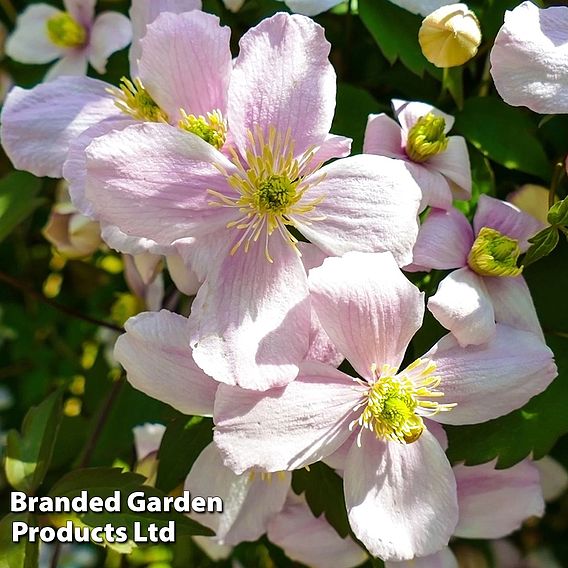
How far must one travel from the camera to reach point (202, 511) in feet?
2.61

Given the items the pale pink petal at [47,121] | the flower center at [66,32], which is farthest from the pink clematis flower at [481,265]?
the flower center at [66,32]

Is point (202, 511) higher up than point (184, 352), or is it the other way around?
point (184, 352)

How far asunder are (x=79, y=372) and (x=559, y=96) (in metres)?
0.87

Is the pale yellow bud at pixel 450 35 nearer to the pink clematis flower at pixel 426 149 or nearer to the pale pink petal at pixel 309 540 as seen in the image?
the pink clematis flower at pixel 426 149

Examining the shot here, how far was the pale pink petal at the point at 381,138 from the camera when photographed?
0.71m

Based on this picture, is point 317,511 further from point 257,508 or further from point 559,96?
point 559,96

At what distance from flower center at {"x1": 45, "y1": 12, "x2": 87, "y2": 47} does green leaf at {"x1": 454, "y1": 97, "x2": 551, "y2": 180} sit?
1.68 ft

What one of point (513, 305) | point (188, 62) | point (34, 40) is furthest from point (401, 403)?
point (34, 40)

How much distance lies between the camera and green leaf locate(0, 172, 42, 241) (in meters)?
0.92

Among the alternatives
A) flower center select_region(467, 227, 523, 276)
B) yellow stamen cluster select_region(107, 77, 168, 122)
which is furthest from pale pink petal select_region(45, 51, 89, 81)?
flower center select_region(467, 227, 523, 276)

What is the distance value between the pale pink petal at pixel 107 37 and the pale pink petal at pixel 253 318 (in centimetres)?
39

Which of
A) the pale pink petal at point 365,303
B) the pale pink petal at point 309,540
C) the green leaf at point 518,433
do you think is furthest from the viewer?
the pale pink petal at point 309,540

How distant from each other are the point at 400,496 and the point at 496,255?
0.75 feet

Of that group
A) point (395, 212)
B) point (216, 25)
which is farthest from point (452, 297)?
point (216, 25)
